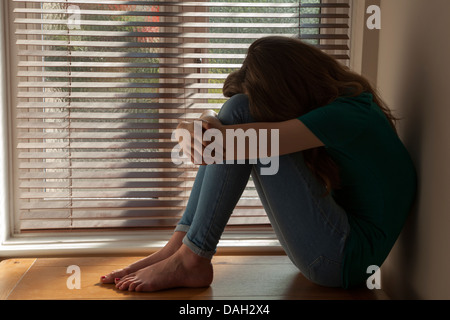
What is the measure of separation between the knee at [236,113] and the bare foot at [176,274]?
369 mm

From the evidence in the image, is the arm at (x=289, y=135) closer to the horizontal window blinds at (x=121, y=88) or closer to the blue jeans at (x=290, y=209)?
the blue jeans at (x=290, y=209)

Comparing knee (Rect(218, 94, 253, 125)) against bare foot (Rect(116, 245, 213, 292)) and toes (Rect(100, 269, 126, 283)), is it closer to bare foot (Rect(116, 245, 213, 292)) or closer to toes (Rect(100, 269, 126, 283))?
bare foot (Rect(116, 245, 213, 292))

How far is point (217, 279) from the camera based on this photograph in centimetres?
158

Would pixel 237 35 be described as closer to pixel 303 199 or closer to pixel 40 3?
pixel 40 3

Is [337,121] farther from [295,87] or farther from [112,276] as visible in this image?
[112,276]

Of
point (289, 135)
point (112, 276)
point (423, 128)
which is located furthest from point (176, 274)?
point (423, 128)

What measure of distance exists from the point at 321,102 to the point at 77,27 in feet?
3.28

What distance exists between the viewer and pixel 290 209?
1301mm

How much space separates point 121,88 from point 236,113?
75 centimetres

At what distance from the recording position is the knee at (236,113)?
1314 mm

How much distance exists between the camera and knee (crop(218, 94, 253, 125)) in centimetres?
131

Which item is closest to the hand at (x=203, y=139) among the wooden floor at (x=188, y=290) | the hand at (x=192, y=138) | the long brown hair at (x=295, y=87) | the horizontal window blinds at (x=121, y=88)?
the hand at (x=192, y=138)

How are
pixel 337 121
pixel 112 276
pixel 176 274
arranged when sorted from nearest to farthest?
pixel 337 121 → pixel 176 274 → pixel 112 276

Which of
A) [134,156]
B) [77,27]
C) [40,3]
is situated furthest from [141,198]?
[40,3]
